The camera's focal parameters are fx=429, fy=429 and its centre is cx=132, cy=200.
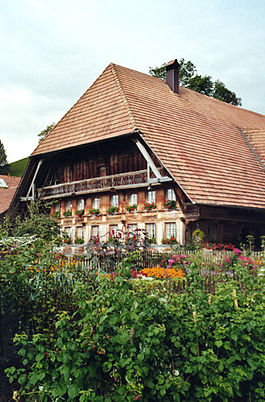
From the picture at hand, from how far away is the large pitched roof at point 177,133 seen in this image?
54.5ft

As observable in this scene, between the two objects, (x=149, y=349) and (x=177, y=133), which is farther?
(x=177, y=133)

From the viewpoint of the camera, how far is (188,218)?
1625cm

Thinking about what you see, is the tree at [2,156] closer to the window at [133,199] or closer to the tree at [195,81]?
the tree at [195,81]

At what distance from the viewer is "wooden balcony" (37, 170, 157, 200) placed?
18.1 meters

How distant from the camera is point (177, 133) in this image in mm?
19078

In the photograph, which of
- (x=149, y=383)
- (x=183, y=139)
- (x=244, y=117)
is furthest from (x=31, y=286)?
(x=244, y=117)

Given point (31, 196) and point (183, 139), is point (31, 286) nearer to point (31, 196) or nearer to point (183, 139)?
point (183, 139)

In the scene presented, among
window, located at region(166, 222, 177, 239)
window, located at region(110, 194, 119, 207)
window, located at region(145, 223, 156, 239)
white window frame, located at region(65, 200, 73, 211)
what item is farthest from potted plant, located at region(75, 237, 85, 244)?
window, located at region(166, 222, 177, 239)

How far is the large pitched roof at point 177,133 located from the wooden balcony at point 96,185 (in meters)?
1.85

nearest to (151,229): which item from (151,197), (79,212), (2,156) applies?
(151,197)

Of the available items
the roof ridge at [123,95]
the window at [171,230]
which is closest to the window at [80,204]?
the roof ridge at [123,95]

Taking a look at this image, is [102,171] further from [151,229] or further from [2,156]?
[2,156]

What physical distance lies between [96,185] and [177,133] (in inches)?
176

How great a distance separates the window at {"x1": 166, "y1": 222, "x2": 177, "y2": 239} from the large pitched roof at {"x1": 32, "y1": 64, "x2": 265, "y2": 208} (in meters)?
2.09
